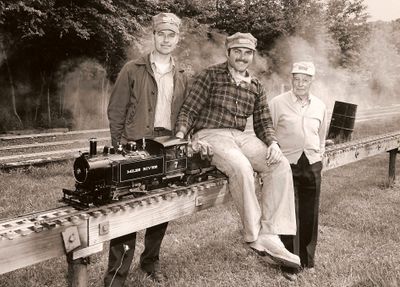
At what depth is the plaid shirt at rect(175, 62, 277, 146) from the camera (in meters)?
4.41

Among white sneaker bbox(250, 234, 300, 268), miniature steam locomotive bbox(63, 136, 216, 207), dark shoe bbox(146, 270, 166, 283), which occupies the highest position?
miniature steam locomotive bbox(63, 136, 216, 207)

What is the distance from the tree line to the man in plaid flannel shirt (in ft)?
37.4

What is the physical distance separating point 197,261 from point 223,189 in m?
1.41

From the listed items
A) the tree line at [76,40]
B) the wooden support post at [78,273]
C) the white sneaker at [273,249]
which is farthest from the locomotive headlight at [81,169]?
the tree line at [76,40]

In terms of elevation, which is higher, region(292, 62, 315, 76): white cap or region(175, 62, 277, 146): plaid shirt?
region(292, 62, 315, 76): white cap

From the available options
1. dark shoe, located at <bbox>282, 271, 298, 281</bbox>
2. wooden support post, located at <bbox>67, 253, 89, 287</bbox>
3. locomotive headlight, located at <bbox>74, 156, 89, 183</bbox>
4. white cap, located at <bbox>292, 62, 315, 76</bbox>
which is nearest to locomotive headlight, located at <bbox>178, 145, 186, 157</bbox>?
locomotive headlight, located at <bbox>74, 156, 89, 183</bbox>

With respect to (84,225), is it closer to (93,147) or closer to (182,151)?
(93,147)

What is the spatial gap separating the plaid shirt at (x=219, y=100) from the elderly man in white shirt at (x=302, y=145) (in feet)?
1.28

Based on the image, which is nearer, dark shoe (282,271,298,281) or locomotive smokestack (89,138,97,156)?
locomotive smokestack (89,138,97,156)

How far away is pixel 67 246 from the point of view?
9.41ft

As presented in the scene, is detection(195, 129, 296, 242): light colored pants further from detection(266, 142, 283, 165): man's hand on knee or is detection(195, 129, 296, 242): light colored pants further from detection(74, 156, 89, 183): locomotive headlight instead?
detection(74, 156, 89, 183): locomotive headlight

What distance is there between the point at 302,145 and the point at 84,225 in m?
2.69

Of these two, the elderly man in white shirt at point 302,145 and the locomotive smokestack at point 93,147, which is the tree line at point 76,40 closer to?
the elderly man in white shirt at point 302,145

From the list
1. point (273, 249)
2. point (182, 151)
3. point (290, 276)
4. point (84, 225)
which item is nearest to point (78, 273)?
point (84, 225)
